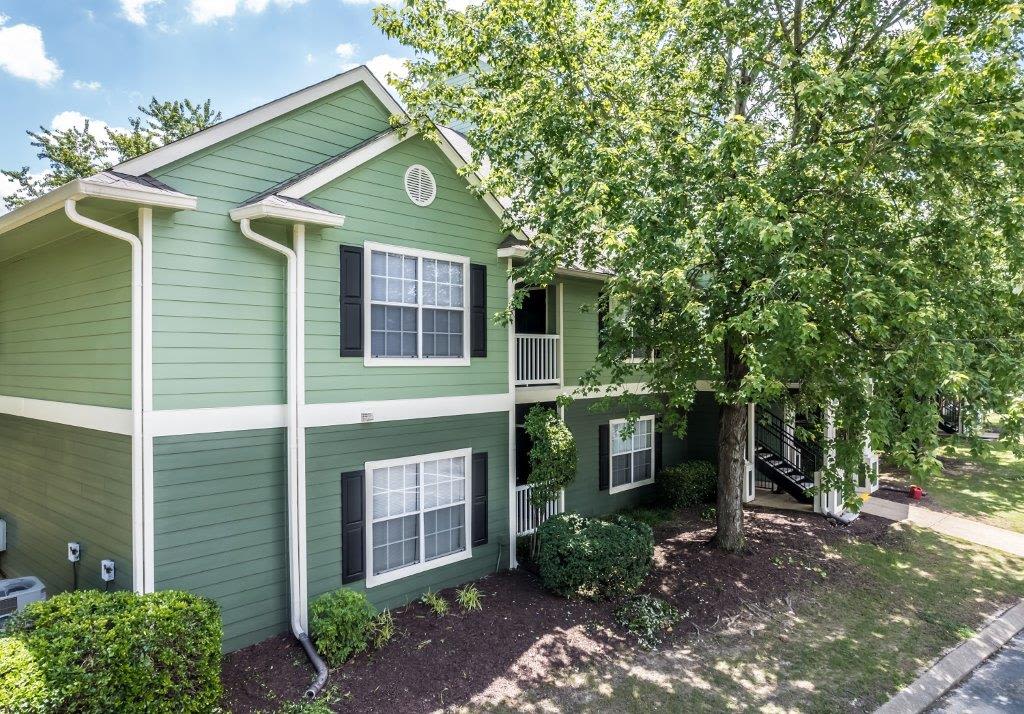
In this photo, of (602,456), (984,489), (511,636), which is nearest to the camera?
(511,636)

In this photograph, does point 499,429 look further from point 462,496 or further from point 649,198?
point 649,198

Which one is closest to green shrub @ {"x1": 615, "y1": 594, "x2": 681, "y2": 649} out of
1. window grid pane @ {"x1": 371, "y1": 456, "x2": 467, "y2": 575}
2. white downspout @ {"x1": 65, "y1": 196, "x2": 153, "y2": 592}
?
window grid pane @ {"x1": 371, "y1": 456, "x2": 467, "y2": 575}

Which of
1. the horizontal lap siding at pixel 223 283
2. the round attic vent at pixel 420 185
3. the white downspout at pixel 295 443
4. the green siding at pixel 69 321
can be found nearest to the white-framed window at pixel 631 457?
the round attic vent at pixel 420 185

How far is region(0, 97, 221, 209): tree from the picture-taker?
71.2ft

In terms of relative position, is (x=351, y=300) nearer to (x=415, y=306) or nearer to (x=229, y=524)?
(x=415, y=306)

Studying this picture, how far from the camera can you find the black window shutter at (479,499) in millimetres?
9109

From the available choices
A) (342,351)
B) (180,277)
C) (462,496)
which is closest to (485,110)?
(342,351)

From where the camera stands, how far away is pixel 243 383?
700 cm

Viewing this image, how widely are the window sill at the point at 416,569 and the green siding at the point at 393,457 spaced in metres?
0.07

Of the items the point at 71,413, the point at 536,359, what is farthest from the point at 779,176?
the point at 71,413

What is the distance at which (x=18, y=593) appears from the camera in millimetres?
7422

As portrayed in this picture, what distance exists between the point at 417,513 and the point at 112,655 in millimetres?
4020

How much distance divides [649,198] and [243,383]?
575 cm

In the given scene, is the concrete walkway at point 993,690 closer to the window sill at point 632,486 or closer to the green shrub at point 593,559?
the green shrub at point 593,559
